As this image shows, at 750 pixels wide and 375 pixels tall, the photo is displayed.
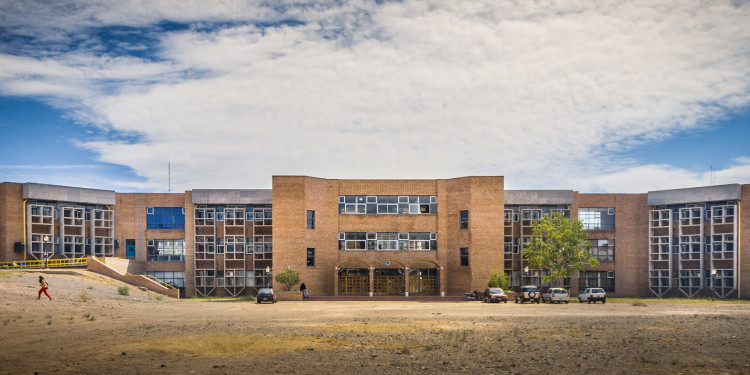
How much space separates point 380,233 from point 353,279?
5567mm

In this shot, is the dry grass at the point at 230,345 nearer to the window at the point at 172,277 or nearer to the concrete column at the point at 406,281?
the concrete column at the point at 406,281

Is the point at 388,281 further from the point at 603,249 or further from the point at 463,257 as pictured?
the point at 603,249

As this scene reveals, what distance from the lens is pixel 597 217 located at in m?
74.0

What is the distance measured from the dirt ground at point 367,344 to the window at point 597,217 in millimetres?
39128

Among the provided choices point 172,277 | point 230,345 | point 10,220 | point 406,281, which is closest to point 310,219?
point 406,281

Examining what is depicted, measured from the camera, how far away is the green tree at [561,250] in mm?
63156

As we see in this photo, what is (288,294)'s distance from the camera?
200 ft

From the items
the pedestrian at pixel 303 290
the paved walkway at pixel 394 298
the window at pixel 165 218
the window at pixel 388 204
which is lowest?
the paved walkway at pixel 394 298

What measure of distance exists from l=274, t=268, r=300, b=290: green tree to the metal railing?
19342 mm

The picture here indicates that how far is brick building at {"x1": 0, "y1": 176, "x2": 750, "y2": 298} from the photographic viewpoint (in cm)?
6569

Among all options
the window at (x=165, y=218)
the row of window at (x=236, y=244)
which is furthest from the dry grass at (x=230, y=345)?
the window at (x=165, y=218)

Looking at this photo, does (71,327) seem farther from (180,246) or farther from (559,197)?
(559,197)

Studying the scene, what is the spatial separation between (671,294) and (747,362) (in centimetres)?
5500

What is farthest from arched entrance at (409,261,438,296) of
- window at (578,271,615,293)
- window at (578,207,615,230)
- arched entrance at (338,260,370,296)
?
window at (578,207,615,230)
